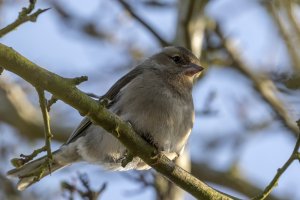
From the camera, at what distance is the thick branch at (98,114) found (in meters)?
3.53

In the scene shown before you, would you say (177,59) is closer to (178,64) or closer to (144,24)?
(178,64)

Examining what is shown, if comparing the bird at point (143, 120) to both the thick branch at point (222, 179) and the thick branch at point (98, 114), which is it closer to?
the thick branch at point (98, 114)

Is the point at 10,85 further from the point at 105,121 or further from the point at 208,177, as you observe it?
the point at 105,121

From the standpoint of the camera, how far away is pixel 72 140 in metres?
6.24

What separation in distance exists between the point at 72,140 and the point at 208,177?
2.91 m

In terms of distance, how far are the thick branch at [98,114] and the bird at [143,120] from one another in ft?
1.92

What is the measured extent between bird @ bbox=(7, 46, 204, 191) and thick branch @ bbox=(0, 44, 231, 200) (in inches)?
23.0

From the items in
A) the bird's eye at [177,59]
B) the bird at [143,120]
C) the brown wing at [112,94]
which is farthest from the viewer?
the bird's eye at [177,59]

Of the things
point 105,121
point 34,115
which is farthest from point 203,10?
point 105,121

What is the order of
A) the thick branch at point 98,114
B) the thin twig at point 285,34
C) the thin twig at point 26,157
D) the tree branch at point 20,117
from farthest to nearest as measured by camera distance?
the tree branch at point 20,117 → the thin twig at point 285,34 → the thin twig at point 26,157 → the thick branch at point 98,114

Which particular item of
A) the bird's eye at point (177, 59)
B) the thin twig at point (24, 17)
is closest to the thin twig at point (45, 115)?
the thin twig at point (24, 17)

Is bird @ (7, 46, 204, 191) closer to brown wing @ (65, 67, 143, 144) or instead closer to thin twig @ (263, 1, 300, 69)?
brown wing @ (65, 67, 143, 144)

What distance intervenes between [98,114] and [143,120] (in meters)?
1.47

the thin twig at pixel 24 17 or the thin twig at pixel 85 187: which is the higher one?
the thin twig at pixel 24 17
